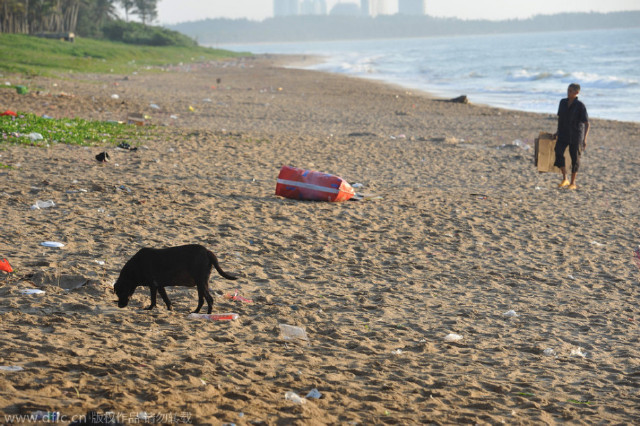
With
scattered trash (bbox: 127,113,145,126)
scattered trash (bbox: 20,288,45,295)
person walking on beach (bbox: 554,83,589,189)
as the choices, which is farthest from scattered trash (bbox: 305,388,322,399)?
scattered trash (bbox: 127,113,145,126)

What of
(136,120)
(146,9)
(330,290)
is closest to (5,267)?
(330,290)

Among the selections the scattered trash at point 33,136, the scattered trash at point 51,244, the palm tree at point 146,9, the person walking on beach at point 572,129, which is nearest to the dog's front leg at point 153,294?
the scattered trash at point 51,244

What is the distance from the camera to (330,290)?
5.65m

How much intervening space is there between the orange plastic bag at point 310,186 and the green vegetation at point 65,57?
19.3 m

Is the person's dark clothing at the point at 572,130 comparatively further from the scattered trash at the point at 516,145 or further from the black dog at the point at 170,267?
the black dog at the point at 170,267

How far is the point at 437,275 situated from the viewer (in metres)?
6.24

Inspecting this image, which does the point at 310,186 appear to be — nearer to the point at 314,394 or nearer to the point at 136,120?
the point at 314,394

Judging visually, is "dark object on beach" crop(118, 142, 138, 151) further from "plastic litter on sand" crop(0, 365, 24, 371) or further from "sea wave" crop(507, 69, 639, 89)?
"sea wave" crop(507, 69, 639, 89)

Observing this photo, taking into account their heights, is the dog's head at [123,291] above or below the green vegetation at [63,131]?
below

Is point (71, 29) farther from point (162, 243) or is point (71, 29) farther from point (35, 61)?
point (162, 243)

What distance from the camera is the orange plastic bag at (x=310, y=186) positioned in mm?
8516

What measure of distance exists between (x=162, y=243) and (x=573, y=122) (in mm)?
7078

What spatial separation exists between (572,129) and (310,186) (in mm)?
4643

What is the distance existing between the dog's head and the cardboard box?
316 inches
